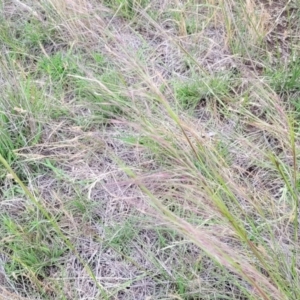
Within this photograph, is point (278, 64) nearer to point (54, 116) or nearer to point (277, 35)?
point (277, 35)

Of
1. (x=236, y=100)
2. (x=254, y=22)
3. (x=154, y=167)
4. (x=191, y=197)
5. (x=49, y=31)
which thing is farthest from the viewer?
(x=49, y=31)

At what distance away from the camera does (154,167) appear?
153 centimetres

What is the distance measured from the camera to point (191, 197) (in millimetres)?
1244

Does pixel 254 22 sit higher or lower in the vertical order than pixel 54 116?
higher

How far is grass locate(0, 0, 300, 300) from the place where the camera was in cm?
126

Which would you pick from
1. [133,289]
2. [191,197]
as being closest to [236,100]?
[191,197]

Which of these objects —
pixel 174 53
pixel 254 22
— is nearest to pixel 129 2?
pixel 174 53

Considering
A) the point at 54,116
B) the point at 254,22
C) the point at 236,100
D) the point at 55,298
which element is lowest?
the point at 55,298

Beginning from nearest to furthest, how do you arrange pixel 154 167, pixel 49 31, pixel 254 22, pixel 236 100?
pixel 154 167, pixel 236 100, pixel 254 22, pixel 49 31

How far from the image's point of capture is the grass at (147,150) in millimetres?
1256

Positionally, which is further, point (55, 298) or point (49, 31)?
point (49, 31)

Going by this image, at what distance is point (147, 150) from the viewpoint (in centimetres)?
156

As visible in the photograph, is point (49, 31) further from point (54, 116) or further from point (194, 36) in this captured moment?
point (194, 36)

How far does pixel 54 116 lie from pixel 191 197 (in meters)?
0.69
